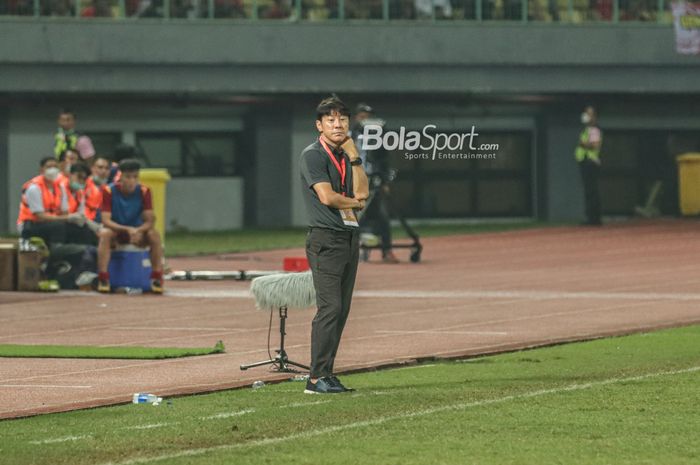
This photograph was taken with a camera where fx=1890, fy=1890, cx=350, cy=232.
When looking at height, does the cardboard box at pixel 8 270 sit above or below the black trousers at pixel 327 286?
below

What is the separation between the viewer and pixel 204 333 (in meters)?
18.2

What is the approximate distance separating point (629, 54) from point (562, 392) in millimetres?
30025

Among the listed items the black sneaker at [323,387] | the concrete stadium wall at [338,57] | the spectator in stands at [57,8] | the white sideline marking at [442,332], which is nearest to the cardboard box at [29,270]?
the white sideline marking at [442,332]

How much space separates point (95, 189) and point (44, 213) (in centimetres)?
140

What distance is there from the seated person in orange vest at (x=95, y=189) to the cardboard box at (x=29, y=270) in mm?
1424

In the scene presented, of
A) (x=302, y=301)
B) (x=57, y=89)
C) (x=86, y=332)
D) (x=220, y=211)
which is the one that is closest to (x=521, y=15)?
(x=220, y=211)

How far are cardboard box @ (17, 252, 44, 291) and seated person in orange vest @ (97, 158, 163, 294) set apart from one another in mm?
813

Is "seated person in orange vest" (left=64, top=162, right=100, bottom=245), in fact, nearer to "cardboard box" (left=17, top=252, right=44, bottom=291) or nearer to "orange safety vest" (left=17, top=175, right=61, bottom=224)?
"orange safety vest" (left=17, top=175, right=61, bottom=224)

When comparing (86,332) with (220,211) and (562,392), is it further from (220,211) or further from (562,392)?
(220,211)

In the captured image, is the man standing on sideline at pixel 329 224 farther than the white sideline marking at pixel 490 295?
No

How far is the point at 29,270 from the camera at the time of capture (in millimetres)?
23734

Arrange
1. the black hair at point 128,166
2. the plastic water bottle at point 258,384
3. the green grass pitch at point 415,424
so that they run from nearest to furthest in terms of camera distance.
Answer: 1. the green grass pitch at point 415,424
2. the plastic water bottle at point 258,384
3. the black hair at point 128,166

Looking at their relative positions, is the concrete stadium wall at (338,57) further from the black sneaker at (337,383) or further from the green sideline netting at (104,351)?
the black sneaker at (337,383)

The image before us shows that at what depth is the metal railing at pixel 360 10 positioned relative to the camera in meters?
39.0
